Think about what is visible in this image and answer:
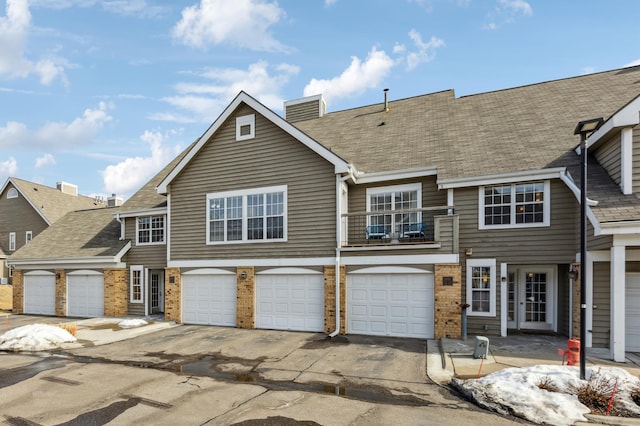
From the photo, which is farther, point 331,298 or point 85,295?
point 85,295

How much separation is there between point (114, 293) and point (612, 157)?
20.8m

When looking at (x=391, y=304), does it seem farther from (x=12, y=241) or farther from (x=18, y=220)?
(x=12, y=241)

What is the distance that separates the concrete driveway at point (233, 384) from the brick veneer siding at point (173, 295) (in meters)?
3.30

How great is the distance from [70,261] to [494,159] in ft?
66.6

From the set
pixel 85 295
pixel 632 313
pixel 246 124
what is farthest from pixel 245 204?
pixel 632 313

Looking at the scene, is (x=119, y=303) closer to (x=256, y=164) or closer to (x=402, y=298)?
→ (x=256, y=164)

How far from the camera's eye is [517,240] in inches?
491

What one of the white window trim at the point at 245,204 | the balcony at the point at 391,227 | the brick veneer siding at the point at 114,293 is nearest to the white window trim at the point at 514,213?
the balcony at the point at 391,227

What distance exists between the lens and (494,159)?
44.0 ft

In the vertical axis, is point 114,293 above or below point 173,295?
below

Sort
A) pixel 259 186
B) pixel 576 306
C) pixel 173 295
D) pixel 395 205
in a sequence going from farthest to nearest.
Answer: pixel 173 295, pixel 259 186, pixel 395 205, pixel 576 306

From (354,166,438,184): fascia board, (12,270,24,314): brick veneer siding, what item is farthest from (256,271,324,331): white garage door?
(12,270,24,314): brick veneer siding

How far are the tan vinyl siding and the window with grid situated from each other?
0.27 metres

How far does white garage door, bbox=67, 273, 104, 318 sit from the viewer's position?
61.8ft
